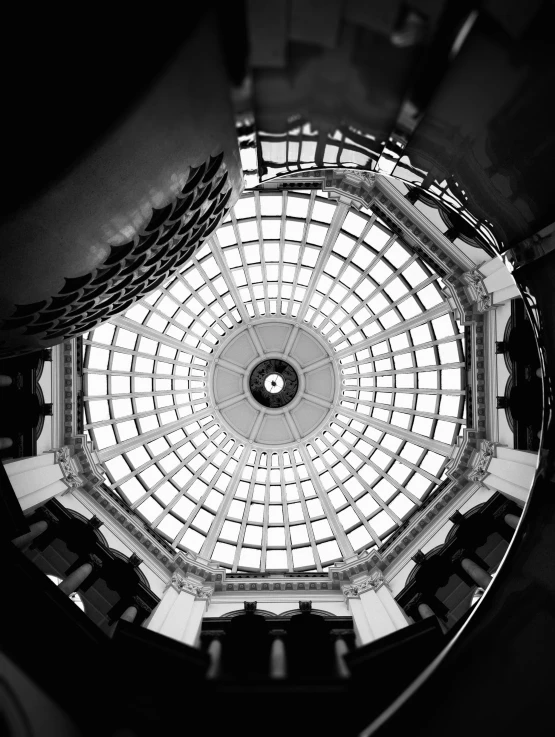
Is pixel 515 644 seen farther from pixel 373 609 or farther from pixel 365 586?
pixel 365 586

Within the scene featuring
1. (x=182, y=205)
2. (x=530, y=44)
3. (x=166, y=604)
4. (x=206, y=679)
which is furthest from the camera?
(x=166, y=604)

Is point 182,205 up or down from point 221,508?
up

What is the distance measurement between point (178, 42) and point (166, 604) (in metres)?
20.2

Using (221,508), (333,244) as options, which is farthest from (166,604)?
(333,244)

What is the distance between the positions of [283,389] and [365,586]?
14.5 metres

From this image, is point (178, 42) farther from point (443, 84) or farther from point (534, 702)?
point (534, 702)

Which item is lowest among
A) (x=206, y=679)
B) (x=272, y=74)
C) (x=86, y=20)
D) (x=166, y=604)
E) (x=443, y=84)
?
(x=166, y=604)

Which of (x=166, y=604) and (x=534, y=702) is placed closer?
(x=534, y=702)

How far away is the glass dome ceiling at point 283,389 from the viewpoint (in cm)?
2362

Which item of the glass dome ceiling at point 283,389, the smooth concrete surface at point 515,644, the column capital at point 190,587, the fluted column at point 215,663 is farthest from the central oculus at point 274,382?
the fluted column at point 215,663

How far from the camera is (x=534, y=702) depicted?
5.28 meters

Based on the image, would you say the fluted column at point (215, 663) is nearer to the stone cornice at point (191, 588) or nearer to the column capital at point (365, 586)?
the stone cornice at point (191, 588)

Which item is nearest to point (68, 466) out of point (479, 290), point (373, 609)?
point (373, 609)

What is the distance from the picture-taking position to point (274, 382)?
3203 cm
